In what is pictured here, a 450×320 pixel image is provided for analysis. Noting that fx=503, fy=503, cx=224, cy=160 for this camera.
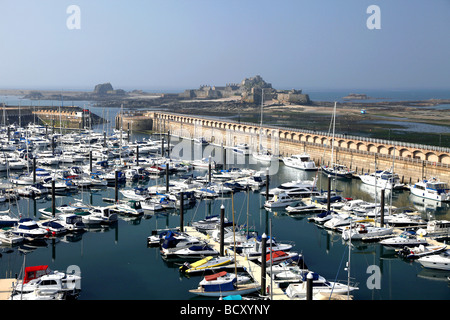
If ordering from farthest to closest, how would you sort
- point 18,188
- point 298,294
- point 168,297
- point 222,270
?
point 18,188, point 222,270, point 168,297, point 298,294

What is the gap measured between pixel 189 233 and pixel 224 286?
290 inches

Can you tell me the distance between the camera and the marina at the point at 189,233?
818 inches

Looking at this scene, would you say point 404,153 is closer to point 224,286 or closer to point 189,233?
point 189,233

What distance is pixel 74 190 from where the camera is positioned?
3816 cm

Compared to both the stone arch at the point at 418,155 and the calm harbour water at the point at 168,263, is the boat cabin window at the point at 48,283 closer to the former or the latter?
the calm harbour water at the point at 168,263

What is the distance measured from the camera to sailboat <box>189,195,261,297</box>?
19180 mm

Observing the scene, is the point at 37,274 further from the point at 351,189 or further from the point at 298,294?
the point at 351,189

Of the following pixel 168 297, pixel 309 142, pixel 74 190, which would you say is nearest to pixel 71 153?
pixel 74 190

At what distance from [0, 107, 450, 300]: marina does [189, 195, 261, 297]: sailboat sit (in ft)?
2.10

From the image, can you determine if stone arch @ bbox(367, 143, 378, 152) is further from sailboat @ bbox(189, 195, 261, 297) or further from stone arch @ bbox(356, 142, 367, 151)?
sailboat @ bbox(189, 195, 261, 297)

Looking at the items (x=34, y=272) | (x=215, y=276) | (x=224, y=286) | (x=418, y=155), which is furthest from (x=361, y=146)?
(x=34, y=272)
